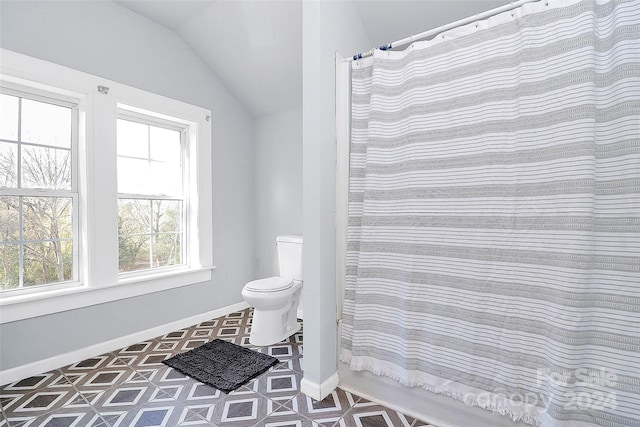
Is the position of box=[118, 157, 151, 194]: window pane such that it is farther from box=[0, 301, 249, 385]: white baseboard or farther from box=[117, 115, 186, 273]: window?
box=[0, 301, 249, 385]: white baseboard

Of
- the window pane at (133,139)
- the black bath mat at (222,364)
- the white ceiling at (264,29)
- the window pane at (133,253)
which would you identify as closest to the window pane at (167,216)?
the window pane at (133,253)

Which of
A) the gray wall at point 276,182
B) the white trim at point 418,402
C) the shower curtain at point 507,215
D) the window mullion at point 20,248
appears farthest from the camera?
the gray wall at point 276,182

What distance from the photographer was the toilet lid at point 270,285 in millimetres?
2355

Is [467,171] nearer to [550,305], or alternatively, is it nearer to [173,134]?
[550,305]

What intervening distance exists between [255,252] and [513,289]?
259 centimetres

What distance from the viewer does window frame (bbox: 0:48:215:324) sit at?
1920 mm

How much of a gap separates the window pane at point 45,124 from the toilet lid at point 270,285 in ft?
5.38

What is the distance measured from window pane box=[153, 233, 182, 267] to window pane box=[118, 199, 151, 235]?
0.14 meters

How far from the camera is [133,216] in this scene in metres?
2.58

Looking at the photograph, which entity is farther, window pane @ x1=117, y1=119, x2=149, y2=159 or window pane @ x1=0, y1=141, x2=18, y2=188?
window pane @ x1=117, y1=119, x2=149, y2=159

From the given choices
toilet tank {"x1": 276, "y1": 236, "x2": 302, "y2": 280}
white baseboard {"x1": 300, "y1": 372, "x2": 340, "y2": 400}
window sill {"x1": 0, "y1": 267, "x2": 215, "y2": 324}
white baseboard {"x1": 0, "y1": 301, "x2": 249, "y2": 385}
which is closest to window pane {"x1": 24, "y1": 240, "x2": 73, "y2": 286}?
window sill {"x1": 0, "y1": 267, "x2": 215, "y2": 324}

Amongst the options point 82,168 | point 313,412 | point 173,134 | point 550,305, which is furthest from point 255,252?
point 550,305

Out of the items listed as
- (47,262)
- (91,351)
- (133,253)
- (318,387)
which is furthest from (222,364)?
(47,262)

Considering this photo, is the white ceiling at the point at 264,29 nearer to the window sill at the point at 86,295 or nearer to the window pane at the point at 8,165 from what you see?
the window pane at the point at 8,165
